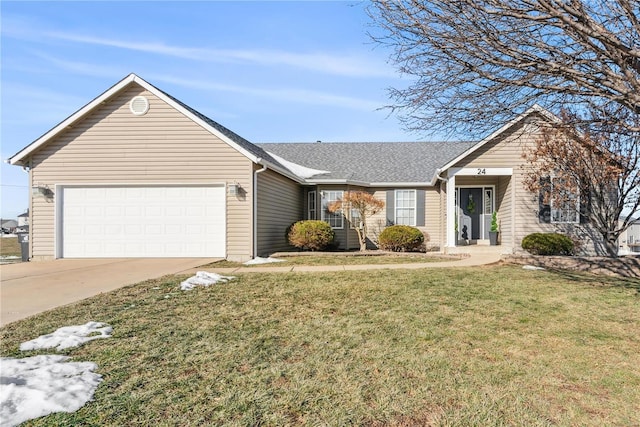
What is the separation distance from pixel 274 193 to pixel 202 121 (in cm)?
330

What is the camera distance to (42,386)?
2.96m

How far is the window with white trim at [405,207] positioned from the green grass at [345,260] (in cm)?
360

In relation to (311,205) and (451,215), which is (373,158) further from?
(451,215)

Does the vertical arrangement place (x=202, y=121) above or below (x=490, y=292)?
above

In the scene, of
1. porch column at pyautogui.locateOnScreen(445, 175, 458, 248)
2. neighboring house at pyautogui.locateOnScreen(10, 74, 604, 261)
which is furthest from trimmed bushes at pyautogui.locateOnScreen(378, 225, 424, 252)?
neighboring house at pyautogui.locateOnScreen(10, 74, 604, 261)

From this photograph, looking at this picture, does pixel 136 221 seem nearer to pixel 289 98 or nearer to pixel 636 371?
pixel 289 98

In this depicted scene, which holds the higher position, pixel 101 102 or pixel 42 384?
pixel 101 102

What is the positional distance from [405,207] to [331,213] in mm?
3072

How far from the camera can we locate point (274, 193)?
13.6 metres

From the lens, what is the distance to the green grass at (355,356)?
274 centimetres

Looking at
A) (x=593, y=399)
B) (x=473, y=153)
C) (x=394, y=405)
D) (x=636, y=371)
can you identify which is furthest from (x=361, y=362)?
(x=473, y=153)

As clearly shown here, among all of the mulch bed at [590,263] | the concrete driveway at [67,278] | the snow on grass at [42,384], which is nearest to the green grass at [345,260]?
the concrete driveway at [67,278]

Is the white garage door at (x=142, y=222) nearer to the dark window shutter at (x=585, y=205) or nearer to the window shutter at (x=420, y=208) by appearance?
the window shutter at (x=420, y=208)

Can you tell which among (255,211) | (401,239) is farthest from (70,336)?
(401,239)
